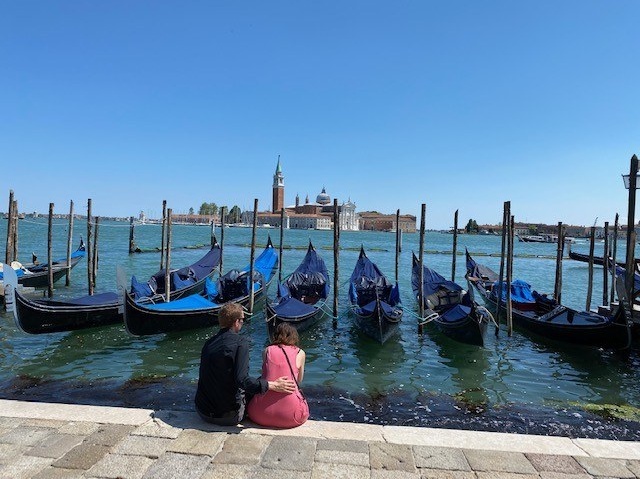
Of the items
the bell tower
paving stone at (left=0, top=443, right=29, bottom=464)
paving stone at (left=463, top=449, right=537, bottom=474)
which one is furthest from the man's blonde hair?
the bell tower

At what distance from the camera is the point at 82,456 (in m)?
2.59

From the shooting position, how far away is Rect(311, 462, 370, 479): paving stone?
2451 millimetres

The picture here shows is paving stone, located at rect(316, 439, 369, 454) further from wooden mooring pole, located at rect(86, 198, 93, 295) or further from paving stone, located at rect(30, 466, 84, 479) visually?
wooden mooring pole, located at rect(86, 198, 93, 295)

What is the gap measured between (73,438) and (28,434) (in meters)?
0.30

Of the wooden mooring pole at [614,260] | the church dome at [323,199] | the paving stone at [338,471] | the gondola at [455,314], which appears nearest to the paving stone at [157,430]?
the paving stone at [338,471]

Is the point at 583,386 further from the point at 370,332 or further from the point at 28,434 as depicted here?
the point at 28,434

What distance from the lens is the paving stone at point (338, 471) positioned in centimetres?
245

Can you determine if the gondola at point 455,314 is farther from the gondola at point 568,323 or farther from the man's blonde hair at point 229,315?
the man's blonde hair at point 229,315

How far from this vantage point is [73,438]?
2.80 meters

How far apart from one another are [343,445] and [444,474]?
0.59 metres

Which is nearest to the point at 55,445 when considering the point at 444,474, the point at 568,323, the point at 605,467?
the point at 444,474

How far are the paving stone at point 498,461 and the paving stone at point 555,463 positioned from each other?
0.15 feet

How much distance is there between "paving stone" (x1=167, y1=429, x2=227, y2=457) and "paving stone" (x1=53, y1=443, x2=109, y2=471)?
0.37m

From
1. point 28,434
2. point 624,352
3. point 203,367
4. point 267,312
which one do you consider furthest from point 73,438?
point 624,352
